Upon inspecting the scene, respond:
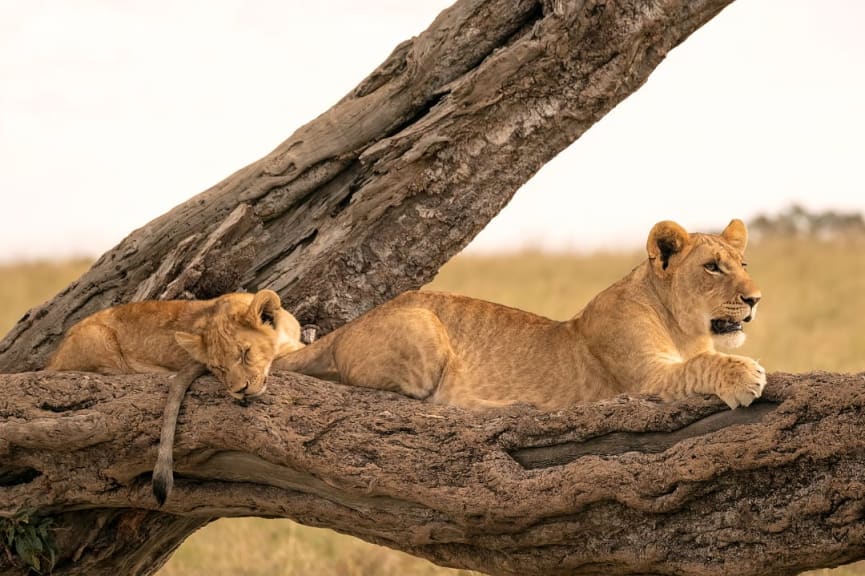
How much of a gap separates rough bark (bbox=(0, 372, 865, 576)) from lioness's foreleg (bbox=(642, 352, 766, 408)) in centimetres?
7

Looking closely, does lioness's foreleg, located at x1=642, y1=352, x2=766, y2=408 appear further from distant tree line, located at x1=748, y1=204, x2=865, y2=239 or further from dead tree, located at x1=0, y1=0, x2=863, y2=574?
distant tree line, located at x1=748, y1=204, x2=865, y2=239

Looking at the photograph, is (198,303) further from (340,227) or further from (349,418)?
(349,418)

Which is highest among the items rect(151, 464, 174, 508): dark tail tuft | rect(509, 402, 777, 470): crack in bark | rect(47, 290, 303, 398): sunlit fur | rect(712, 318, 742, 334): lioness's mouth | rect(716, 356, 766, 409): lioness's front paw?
rect(712, 318, 742, 334): lioness's mouth

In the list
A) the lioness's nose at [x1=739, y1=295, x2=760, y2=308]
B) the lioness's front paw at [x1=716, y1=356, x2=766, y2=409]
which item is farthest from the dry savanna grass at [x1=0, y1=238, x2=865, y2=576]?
the lioness's front paw at [x1=716, y1=356, x2=766, y2=409]

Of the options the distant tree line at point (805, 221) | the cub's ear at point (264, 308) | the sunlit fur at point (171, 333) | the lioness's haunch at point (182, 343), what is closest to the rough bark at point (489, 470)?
the lioness's haunch at point (182, 343)

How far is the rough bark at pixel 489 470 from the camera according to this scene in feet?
17.3

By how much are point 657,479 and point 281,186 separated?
2.96 m

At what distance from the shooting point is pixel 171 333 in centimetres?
694

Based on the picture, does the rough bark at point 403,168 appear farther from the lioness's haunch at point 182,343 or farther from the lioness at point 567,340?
the lioness at point 567,340

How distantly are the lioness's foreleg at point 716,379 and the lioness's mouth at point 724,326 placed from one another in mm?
424

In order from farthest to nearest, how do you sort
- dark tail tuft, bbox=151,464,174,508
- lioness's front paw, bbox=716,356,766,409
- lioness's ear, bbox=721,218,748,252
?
lioness's ear, bbox=721,218,748,252, dark tail tuft, bbox=151,464,174,508, lioness's front paw, bbox=716,356,766,409

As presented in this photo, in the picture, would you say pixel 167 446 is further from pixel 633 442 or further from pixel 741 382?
pixel 741 382

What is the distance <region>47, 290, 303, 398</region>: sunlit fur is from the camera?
21.4 feet

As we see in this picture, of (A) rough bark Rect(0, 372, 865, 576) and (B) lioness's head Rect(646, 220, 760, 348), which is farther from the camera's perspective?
(B) lioness's head Rect(646, 220, 760, 348)
